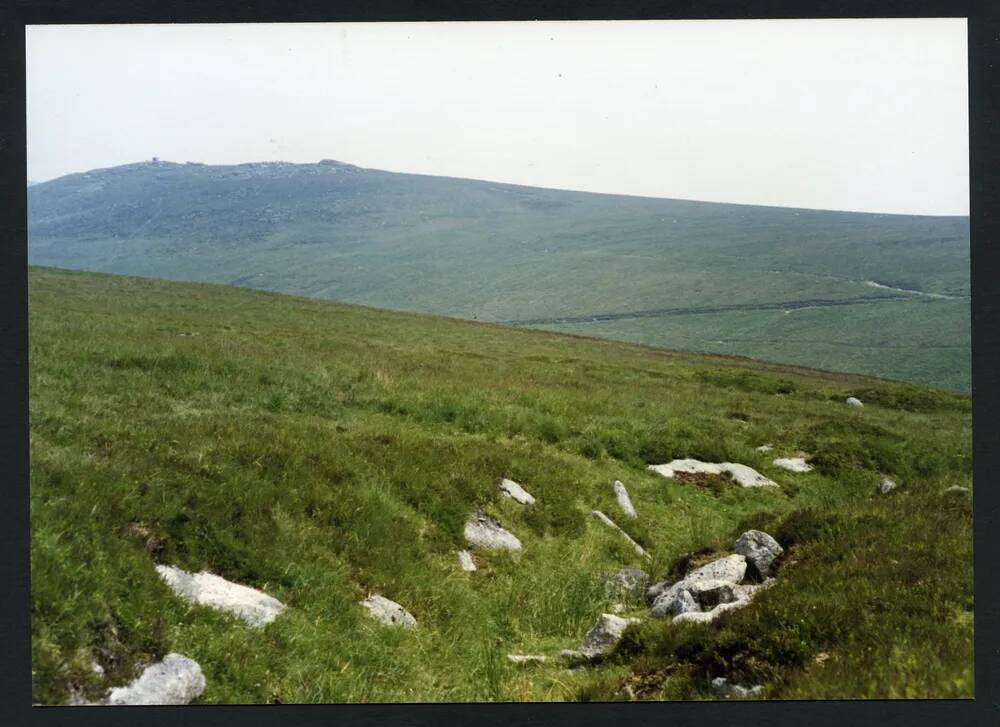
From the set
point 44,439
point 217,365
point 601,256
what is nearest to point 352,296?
point 601,256

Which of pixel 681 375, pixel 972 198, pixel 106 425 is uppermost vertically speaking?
pixel 972 198

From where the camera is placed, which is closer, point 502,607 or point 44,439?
point 44,439

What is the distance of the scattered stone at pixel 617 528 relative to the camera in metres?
13.3

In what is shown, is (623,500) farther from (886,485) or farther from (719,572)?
(886,485)

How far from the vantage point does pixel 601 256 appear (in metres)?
159

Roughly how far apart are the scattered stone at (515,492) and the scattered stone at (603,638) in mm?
4034

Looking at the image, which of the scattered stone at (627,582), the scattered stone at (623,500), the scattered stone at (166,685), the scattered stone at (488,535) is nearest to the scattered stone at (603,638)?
the scattered stone at (627,582)

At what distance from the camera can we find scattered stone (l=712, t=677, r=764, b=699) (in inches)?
283

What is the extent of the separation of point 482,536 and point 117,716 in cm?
615

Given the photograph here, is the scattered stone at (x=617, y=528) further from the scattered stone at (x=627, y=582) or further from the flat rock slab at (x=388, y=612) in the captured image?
the flat rock slab at (x=388, y=612)

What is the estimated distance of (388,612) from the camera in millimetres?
9117

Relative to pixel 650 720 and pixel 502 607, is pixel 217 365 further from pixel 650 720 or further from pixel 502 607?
pixel 650 720

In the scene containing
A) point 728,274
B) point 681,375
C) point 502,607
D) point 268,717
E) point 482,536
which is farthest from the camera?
point 728,274

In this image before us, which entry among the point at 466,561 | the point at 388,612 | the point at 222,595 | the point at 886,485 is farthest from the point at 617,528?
the point at 886,485
